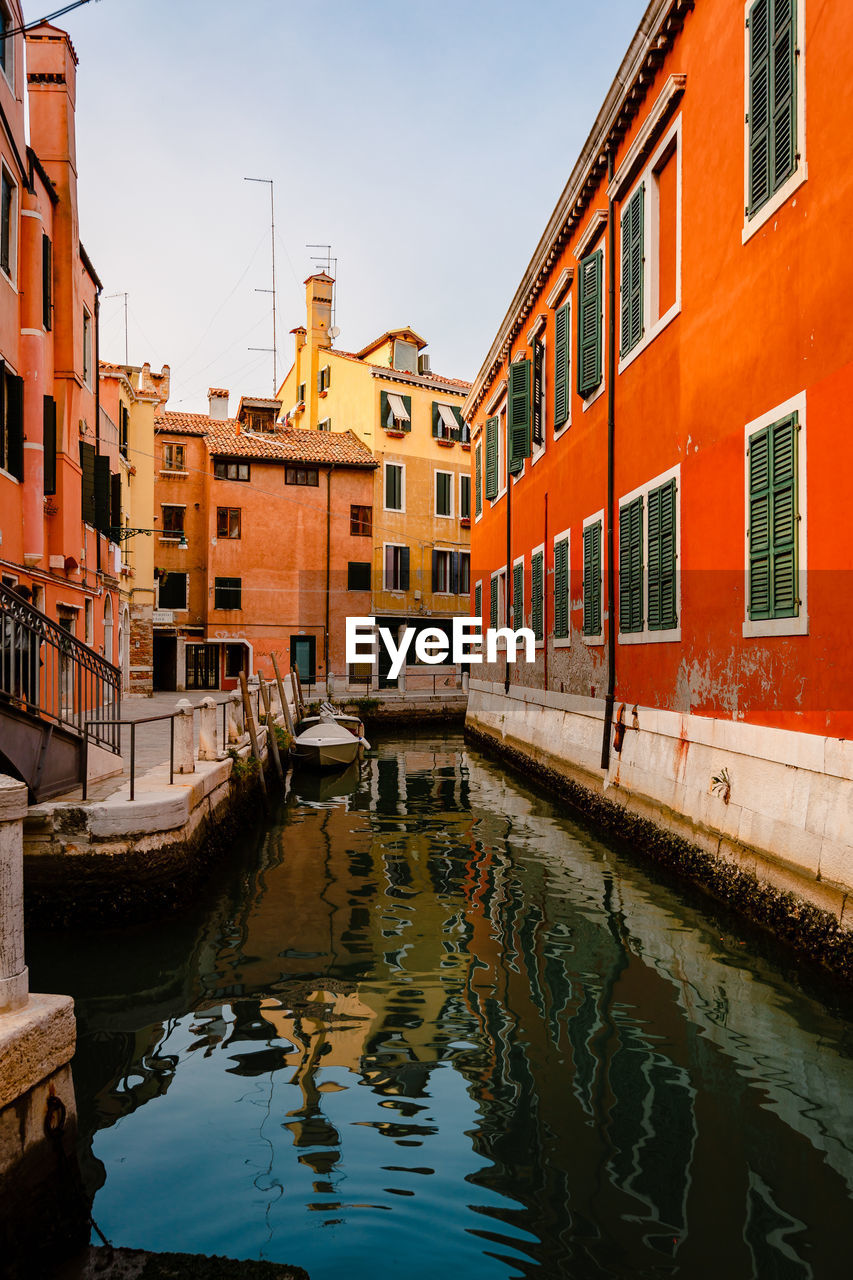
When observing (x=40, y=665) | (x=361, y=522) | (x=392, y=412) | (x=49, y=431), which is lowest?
(x=40, y=665)

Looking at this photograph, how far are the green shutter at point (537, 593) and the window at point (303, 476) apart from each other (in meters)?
18.8

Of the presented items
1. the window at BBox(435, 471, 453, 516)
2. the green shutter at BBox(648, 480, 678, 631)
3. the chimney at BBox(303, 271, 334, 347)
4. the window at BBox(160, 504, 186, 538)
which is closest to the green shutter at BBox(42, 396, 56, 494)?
the green shutter at BBox(648, 480, 678, 631)

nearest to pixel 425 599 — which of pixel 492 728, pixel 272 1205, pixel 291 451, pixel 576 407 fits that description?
pixel 291 451

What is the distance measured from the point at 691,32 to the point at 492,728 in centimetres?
1469

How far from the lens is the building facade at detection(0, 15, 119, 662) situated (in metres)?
12.5

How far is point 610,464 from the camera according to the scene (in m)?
12.0

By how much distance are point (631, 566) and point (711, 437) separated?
2.74m

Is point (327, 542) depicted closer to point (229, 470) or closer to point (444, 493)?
point (229, 470)

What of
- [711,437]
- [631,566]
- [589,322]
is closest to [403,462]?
[589,322]

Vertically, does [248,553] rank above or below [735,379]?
above

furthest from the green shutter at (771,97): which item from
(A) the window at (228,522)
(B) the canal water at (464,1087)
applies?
(A) the window at (228,522)

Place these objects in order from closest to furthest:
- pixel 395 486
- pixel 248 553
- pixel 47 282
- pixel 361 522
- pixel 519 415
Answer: pixel 47 282 → pixel 519 415 → pixel 248 553 → pixel 361 522 → pixel 395 486

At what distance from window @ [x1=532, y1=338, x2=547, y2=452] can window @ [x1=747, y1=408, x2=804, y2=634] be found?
9221mm

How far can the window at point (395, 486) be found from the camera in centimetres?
3644
